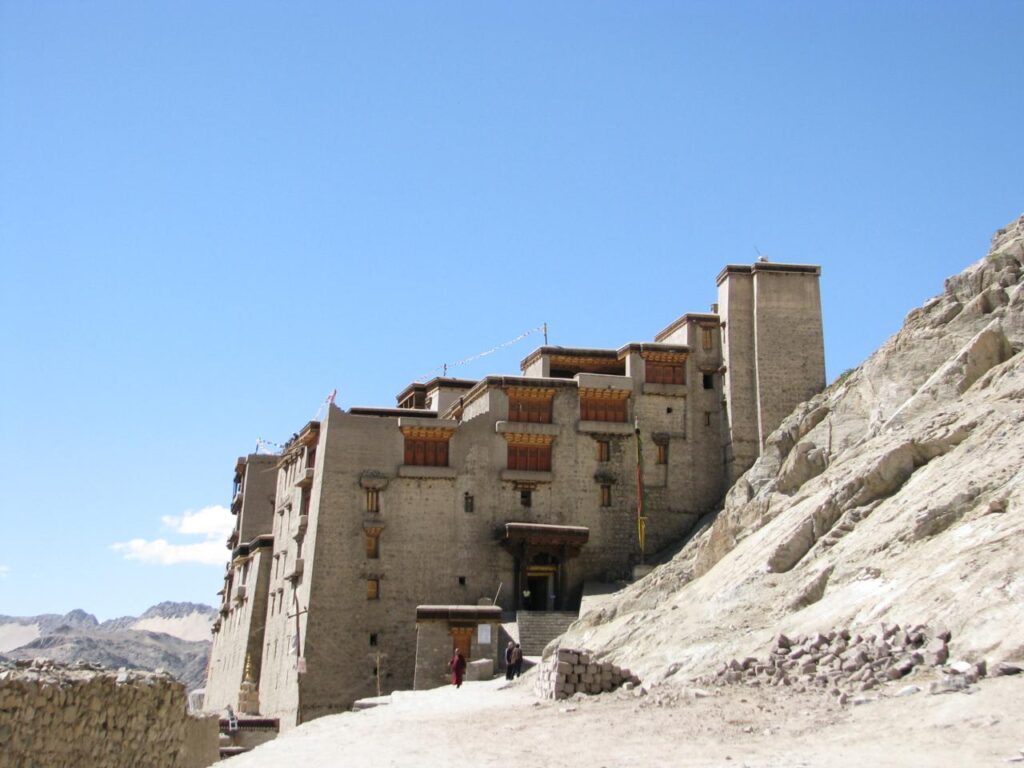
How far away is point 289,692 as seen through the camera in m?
37.2

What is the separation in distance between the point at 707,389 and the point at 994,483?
2243 centimetres

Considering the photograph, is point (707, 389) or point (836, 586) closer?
point (836, 586)

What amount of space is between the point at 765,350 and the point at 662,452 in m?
5.18

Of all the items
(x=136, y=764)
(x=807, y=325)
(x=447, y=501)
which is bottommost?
(x=136, y=764)

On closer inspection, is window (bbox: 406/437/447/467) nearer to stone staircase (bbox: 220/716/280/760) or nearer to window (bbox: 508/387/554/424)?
window (bbox: 508/387/554/424)

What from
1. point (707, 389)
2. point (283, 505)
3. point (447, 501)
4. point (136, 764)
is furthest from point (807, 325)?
point (136, 764)

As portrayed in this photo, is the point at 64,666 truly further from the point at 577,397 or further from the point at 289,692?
the point at 577,397

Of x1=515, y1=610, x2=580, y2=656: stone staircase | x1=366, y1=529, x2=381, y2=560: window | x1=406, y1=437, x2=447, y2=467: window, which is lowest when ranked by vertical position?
x1=515, y1=610, x2=580, y2=656: stone staircase

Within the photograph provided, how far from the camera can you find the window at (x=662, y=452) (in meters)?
41.1

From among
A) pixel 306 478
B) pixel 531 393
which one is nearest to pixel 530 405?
pixel 531 393

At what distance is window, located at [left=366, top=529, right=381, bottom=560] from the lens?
126ft

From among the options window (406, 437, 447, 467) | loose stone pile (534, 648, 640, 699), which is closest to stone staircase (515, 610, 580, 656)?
window (406, 437, 447, 467)

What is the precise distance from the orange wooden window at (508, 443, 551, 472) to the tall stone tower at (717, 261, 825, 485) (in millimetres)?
6459

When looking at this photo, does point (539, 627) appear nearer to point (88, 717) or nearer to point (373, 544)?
point (373, 544)
